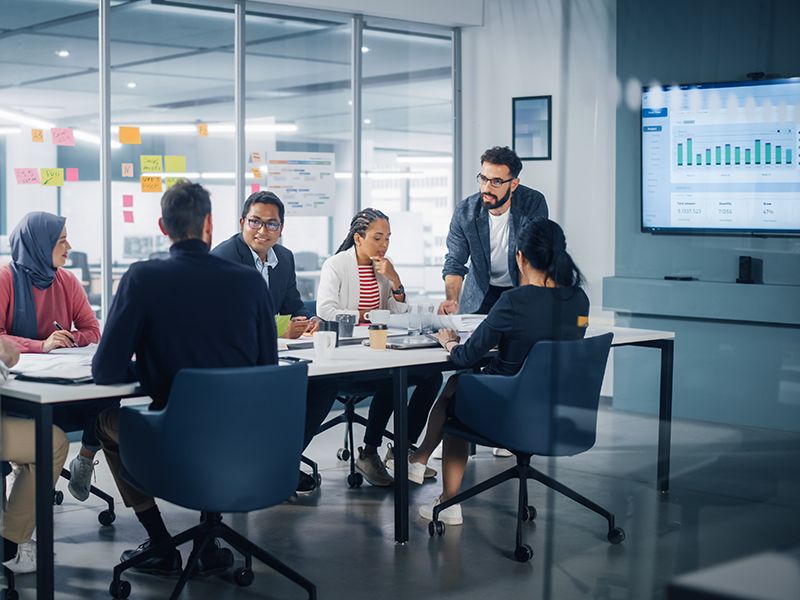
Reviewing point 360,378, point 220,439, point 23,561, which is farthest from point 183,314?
point 23,561

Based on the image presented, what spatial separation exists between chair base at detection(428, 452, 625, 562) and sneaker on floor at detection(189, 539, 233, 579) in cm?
77

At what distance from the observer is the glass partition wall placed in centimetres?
430

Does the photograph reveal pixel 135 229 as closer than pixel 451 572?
No

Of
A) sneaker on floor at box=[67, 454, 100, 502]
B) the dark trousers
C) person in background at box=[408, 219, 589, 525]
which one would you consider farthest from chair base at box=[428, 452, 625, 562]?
sneaker on floor at box=[67, 454, 100, 502]

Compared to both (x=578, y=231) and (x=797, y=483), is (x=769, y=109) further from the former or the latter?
(x=797, y=483)

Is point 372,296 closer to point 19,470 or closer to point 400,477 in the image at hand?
point 400,477

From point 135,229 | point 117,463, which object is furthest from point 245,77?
point 117,463

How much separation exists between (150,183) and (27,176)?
2.18ft

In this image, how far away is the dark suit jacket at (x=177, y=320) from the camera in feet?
7.29

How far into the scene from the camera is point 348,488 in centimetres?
363

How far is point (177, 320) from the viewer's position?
2248 millimetres

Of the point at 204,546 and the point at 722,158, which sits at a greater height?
the point at 722,158

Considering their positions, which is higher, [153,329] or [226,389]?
[153,329]

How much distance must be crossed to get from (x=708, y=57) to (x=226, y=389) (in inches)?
66.7
